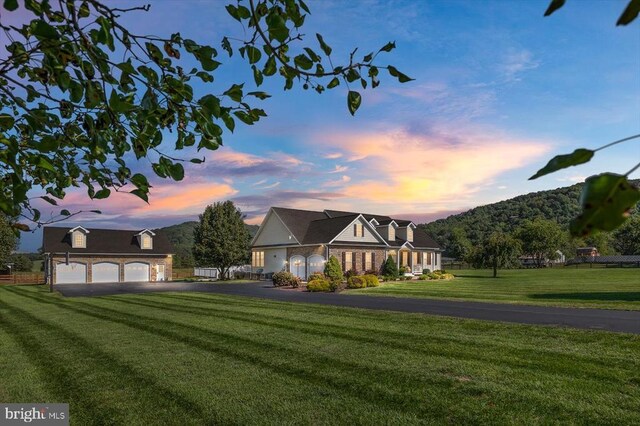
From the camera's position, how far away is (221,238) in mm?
49875

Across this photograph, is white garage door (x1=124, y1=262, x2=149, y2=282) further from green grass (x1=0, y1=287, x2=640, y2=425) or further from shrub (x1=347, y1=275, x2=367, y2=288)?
green grass (x1=0, y1=287, x2=640, y2=425)

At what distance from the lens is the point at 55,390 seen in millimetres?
7688

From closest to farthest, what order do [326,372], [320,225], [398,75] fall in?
1. [398,75]
2. [326,372]
3. [320,225]

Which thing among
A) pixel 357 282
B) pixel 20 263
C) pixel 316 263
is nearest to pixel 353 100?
pixel 357 282

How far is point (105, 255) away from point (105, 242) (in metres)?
2.08

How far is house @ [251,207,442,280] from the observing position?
143ft

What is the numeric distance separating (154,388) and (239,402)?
68.7 inches

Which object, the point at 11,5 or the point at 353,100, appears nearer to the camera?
the point at 11,5

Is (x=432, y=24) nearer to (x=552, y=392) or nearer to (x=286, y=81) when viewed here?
(x=286, y=81)

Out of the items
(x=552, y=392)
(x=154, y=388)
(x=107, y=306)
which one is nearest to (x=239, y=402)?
(x=154, y=388)

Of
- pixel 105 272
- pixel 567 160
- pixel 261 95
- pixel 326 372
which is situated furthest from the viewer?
pixel 105 272

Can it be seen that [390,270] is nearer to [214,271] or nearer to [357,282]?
[357,282]

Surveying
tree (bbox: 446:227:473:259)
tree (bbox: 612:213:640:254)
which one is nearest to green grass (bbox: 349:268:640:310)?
tree (bbox: 446:227:473:259)

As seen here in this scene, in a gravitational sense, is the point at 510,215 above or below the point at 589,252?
above
